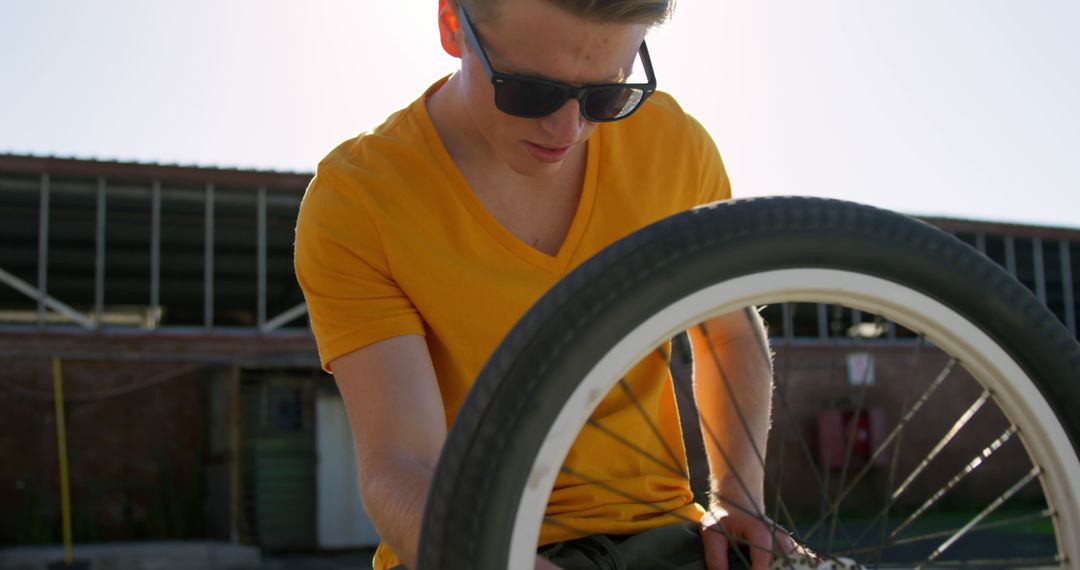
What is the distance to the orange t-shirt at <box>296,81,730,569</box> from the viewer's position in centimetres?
166

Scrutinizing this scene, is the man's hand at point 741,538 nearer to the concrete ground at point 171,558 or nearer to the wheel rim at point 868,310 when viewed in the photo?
the wheel rim at point 868,310

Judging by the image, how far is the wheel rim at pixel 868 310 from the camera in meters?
1.04

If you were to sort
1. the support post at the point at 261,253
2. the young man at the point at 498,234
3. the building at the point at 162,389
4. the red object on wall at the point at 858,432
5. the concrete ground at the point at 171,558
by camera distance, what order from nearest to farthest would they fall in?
→ the young man at the point at 498,234 → the concrete ground at the point at 171,558 → the building at the point at 162,389 → the support post at the point at 261,253 → the red object on wall at the point at 858,432

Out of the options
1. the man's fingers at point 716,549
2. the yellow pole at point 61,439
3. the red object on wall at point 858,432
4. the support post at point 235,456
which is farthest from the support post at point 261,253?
the man's fingers at point 716,549

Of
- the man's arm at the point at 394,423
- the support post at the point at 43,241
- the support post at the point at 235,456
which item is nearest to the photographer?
the man's arm at the point at 394,423

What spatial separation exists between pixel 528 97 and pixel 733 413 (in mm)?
611

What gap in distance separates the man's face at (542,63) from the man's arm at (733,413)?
37cm

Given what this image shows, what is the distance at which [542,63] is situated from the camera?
1558 millimetres

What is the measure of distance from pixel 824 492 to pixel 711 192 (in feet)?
2.27

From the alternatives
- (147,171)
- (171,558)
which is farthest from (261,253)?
(171,558)

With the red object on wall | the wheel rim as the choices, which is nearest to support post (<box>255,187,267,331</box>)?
the red object on wall

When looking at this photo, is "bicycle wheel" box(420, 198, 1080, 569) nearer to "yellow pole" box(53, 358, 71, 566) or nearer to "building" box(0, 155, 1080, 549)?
"yellow pole" box(53, 358, 71, 566)

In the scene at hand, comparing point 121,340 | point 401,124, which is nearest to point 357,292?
point 401,124

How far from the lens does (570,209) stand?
5.91 feet
